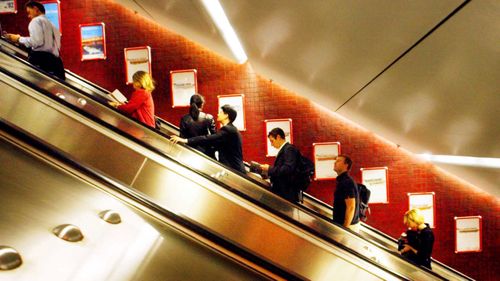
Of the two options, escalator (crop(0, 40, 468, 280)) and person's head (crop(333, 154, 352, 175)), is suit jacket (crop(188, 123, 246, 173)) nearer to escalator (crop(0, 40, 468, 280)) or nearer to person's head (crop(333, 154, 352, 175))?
person's head (crop(333, 154, 352, 175))

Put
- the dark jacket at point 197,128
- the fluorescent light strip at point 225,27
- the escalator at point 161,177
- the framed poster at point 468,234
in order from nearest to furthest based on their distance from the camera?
1. the escalator at point 161,177
2. the dark jacket at point 197,128
3. the fluorescent light strip at point 225,27
4. the framed poster at point 468,234

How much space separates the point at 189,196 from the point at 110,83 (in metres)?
5.25

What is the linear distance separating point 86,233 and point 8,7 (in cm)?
817

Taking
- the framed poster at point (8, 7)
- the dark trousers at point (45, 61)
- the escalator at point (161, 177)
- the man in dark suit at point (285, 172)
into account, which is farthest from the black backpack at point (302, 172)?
the framed poster at point (8, 7)

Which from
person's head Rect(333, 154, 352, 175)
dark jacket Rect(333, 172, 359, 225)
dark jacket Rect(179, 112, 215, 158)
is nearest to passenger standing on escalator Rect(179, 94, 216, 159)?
dark jacket Rect(179, 112, 215, 158)

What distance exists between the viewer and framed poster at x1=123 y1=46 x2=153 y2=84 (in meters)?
7.49

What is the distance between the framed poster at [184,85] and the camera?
739 cm

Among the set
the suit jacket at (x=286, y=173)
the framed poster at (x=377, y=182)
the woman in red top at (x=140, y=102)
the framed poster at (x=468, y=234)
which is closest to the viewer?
the suit jacket at (x=286, y=173)

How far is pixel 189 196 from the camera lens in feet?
10.0

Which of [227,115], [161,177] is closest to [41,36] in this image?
[227,115]

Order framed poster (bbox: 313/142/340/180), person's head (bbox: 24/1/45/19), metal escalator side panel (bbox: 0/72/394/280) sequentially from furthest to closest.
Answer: framed poster (bbox: 313/142/340/180), person's head (bbox: 24/1/45/19), metal escalator side panel (bbox: 0/72/394/280)

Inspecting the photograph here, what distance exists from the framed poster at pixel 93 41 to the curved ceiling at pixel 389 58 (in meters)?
0.84

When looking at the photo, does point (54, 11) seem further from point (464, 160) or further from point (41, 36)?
point (464, 160)

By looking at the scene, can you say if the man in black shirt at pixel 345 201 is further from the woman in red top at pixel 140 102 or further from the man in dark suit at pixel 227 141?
the woman in red top at pixel 140 102
